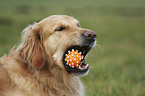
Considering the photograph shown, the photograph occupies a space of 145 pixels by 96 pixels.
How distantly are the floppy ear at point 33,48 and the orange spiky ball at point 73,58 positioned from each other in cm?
40

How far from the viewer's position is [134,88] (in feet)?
13.5

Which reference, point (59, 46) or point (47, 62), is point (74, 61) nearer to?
point (59, 46)

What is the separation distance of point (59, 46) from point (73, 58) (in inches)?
12.1

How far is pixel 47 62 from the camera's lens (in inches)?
125

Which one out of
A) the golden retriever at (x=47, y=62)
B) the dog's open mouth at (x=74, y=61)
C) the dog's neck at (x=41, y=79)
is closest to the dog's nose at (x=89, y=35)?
the golden retriever at (x=47, y=62)

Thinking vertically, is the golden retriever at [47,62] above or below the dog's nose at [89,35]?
below

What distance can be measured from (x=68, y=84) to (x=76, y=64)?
1.36ft

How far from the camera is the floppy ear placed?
306 centimetres

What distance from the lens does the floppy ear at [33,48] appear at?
3063mm

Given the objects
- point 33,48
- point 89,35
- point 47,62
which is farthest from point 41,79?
point 89,35

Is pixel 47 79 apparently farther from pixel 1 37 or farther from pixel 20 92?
pixel 1 37

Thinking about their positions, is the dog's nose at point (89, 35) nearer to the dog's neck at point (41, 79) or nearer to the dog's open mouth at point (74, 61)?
the dog's open mouth at point (74, 61)

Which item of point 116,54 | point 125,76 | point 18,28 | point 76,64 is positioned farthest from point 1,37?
point 76,64

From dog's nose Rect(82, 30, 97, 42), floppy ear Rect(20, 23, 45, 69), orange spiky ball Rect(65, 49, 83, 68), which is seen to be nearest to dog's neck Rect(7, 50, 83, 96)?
floppy ear Rect(20, 23, 45, 69)
